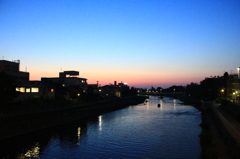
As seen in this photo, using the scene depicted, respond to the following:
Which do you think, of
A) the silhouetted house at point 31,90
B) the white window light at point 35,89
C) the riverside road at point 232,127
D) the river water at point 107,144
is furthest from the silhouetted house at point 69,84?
the riverside road at point 232,127

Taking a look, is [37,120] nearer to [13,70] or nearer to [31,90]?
[31,90]

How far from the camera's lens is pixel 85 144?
2112 cm

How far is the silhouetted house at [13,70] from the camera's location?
38.3 metres

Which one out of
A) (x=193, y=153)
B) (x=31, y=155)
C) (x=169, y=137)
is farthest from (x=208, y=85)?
(x=31, y=155)

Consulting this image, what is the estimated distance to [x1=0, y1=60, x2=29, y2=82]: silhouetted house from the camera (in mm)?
38312

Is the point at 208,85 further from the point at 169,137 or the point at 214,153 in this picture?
the point at 214,153

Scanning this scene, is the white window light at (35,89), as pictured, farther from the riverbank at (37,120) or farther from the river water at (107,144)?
the river water at (107,144)

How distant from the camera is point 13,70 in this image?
4116 cm

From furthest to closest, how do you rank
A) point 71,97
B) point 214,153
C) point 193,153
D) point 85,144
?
point 71,97 < point 85,144 < point 193,153 < point 214,153

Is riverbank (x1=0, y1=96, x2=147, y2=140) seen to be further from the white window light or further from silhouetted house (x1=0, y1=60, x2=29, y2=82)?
silhouetted house (x1=0, y1=60, x2=29, y2=82)

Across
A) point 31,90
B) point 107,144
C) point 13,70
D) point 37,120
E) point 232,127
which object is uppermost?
point 13,70

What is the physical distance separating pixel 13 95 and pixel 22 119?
3.05m

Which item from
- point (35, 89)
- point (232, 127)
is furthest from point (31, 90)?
point (232, 127)

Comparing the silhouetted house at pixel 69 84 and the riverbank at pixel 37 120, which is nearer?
the riverbank at pixel 37 120
